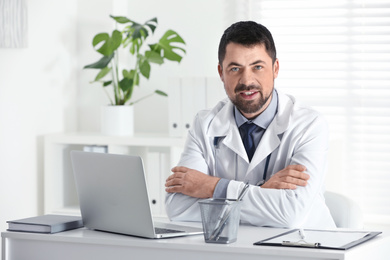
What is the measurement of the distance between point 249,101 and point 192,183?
0.35 meters

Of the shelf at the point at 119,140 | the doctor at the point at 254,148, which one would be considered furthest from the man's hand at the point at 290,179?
the shelf at the point at 119,140

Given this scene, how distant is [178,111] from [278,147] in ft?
4.88

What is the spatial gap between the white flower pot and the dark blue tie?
1543 millimetres

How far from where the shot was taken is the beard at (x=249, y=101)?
2.39 metres

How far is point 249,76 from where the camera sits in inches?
93.8

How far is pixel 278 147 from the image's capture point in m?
2.37

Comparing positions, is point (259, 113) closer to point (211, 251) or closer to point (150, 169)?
point (211, 251)

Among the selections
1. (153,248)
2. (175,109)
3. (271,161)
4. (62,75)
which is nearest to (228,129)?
(271,161)

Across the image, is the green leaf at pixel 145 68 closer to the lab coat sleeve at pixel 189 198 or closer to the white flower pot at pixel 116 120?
the white flower pot at pixel 116 120

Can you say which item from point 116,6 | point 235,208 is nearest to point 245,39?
point 235,208

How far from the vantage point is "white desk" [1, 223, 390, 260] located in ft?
5.59

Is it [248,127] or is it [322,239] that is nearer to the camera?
[322,239]

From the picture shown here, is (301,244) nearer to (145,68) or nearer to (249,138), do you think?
(249,138)

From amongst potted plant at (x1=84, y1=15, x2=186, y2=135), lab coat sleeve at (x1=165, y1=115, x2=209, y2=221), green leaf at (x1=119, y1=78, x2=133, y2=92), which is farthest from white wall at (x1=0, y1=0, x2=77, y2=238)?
lab coat sleeve at (x1=165, y1=115, x2=209, y2=221)
